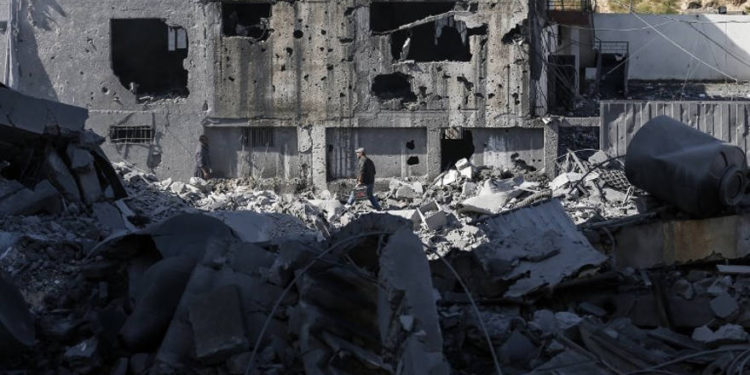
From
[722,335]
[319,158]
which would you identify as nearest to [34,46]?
[319,158]

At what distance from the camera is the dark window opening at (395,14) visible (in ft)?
77.9

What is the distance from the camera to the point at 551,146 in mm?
22203

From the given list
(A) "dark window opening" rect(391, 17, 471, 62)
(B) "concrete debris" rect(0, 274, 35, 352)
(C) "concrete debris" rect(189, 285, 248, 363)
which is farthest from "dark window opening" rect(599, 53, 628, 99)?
(B) "concrete debris" rect(0, 274, 35, 352)

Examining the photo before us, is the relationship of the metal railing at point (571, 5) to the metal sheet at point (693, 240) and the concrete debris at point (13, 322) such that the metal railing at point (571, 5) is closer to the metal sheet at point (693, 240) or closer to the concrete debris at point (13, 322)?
the metal sheet at point (693, 240)

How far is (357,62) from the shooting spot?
22.3 m

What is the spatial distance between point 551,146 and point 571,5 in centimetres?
834

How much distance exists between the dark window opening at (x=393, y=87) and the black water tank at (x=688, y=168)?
36.9 feet

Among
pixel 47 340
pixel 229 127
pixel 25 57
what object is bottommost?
pixel 47 340

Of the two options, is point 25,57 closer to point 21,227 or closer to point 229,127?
point 229,127

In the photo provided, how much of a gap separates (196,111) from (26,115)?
9.61 m

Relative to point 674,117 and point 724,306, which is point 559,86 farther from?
point 724,306

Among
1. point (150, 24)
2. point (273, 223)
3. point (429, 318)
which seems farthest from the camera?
point (150, 24)

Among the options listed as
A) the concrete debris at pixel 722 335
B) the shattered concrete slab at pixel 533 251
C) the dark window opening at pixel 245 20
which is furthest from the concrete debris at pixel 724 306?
the dark window opening at pixel 245 20

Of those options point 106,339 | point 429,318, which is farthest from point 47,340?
point 429,318
